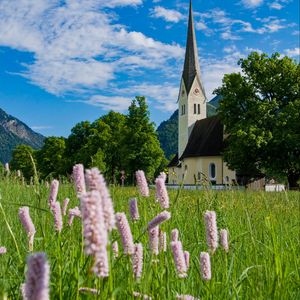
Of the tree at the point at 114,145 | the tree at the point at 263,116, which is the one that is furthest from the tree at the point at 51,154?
the tree at the point at 263,116

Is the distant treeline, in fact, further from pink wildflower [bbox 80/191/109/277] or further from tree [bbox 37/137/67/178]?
pink wildflower [bbox 80/191/109/277]

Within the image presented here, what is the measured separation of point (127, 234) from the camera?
161 cm

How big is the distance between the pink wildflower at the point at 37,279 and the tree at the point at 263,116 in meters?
38.6

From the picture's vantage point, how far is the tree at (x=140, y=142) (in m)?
51.9

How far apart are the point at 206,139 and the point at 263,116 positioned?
20606mm

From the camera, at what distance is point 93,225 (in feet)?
3.00

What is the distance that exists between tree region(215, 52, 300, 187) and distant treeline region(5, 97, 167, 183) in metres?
9.60

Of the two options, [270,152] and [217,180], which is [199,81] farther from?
[270,152]

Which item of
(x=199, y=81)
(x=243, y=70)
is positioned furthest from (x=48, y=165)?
(x=243, y=70)

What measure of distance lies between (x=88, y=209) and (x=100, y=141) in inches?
2425

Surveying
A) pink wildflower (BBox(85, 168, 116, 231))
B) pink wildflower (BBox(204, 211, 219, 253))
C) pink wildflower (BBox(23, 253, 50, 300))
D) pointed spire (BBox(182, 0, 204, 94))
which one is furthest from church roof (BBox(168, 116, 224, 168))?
pink wildflower (BBox(23, 253, 50, 300))

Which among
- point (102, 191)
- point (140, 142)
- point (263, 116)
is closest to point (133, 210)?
point (102, 191)

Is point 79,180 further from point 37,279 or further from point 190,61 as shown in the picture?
point 190,61

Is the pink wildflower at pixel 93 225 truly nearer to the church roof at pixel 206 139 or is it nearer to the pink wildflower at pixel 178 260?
the pink wildflower at pixel 178 260
